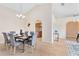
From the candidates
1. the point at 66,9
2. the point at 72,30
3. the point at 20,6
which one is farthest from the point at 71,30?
the point at 20,6

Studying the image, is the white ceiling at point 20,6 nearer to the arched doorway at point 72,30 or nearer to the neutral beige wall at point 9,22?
the neutral beige wall at point 9,22

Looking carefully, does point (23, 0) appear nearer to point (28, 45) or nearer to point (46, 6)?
point (46, 6)

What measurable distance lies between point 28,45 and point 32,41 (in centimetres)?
11

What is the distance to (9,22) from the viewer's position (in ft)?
5.84

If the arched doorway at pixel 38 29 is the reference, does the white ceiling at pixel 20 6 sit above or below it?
above

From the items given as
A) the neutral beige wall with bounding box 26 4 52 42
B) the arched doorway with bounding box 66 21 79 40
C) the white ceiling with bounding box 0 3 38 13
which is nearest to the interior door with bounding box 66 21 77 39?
the arched doorway with bounding box 66 21 79 40

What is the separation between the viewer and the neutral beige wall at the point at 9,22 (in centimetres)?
177

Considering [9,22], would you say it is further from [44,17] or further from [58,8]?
[58,8]

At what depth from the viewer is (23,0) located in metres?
1.84

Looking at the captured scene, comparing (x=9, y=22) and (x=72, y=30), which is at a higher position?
(x=9, y=22)

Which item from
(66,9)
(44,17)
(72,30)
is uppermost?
(66,9)

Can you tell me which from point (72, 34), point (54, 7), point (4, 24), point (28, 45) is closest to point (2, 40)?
point (4, 24)

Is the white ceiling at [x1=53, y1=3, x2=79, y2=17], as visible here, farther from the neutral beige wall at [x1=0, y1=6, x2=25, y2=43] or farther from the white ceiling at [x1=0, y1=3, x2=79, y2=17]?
the neutral beige wall at [x1=0, y1=6, x2=25, y2=43]

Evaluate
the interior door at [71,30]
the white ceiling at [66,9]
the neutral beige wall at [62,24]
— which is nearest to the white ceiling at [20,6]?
the white ceiling at [66,9]
